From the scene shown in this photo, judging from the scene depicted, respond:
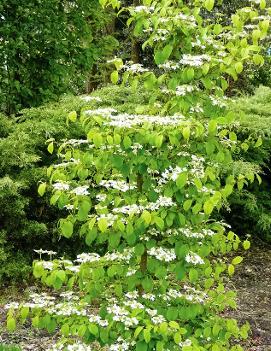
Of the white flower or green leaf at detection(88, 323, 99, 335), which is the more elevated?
the white flower

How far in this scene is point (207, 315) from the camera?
10.0 feet

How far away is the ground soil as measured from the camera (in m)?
4.42

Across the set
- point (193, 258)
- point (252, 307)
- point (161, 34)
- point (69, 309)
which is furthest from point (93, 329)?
point (252, 307)

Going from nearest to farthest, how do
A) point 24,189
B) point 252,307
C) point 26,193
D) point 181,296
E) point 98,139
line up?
point 98,139 < point 181,296 < point 252,307 < point 24,189 < point 26,193

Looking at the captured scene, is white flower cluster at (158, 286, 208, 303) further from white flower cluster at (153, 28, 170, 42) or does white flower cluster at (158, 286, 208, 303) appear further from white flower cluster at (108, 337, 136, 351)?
white flower cluster at (153, 28, 170, 42)

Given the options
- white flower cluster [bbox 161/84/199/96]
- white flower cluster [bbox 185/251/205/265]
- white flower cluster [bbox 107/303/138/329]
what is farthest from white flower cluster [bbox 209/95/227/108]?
white flower cluster [bbox 107/303/138/329]

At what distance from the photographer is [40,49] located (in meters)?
7.65

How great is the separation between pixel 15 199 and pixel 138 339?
2.97 m

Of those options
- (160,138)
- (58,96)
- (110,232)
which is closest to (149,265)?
(110,232)

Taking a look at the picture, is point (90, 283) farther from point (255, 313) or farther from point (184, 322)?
point (255, 313)

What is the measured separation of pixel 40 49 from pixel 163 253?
18.3 feet

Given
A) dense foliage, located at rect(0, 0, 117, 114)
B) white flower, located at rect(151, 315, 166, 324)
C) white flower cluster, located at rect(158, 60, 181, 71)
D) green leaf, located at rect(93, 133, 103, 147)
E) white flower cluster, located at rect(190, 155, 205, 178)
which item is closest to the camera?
green leaf, located at rect(93, 133, 103, 147)

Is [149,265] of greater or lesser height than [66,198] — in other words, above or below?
below

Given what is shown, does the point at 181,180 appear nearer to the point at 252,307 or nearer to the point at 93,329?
the point at 93,329
